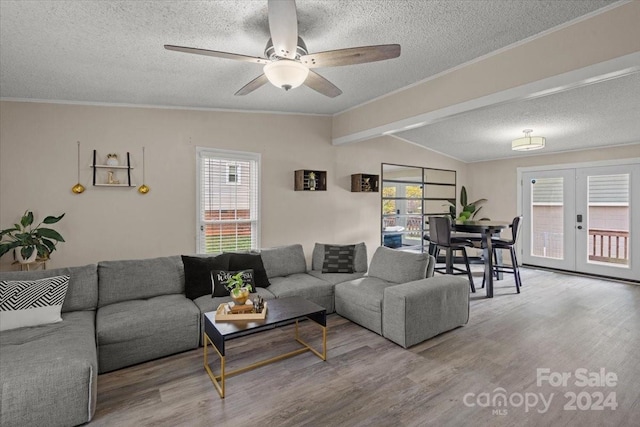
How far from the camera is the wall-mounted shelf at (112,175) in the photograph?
3.51 meters

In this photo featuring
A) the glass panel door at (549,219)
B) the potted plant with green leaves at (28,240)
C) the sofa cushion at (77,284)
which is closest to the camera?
the sofa cushion at (77,284)

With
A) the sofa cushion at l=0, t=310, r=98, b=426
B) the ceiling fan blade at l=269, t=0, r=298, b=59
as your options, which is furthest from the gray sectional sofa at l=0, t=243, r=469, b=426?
the ceiling fan blade at l=269, t=0, r=298, b=59

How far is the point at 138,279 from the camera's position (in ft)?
10.4

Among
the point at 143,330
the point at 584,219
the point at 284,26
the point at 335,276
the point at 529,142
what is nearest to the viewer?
the point at 284,26

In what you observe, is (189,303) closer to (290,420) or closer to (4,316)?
(4,316)

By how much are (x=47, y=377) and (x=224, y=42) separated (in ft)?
8.22

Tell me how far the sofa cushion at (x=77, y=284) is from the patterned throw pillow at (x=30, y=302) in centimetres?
17

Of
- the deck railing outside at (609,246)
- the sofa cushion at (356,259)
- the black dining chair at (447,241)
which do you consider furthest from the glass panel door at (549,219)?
the sofa cushion at (356,259)

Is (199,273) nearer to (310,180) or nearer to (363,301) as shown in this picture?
(363,301)

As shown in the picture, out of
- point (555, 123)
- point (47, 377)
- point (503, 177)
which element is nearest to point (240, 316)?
point (47, 377)

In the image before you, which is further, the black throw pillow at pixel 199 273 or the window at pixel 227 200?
the window at pixel 227 200

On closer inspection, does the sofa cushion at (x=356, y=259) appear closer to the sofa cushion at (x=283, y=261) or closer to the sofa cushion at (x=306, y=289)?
the sofa cushion at (x=283, y=261)

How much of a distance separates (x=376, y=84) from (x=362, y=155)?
1945 millimetres

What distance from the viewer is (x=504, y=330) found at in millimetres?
3359
